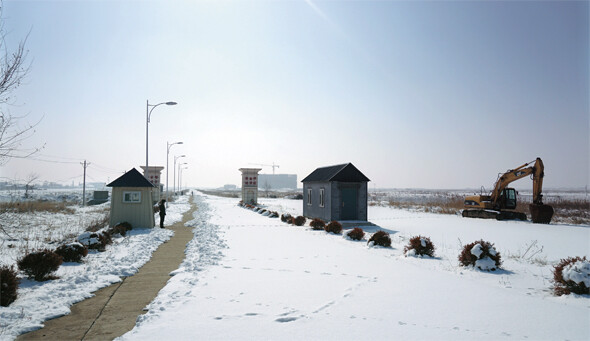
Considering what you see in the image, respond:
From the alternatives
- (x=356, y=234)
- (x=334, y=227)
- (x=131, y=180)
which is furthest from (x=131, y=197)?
(x=356, y=234)

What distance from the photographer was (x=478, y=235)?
55.9 ft

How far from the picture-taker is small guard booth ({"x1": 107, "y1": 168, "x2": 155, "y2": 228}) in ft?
60.1

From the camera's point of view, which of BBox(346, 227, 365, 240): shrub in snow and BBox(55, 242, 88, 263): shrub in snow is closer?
BBox(55, 242, 88, 263): shrub in snow

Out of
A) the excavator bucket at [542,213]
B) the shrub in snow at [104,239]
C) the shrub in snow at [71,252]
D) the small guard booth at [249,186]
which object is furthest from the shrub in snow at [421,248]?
the small guard booth at [249,186]

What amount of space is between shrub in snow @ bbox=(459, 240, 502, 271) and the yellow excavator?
670 inches

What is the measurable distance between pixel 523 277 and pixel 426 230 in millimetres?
10535

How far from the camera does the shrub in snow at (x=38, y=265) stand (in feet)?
26.9

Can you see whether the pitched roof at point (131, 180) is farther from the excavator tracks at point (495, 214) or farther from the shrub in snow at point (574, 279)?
the excavator tracks at point (495, 214)

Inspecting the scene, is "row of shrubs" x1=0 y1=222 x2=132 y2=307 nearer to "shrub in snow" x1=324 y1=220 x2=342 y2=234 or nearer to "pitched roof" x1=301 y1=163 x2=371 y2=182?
"shrub in snow" x1=324 y1=220 x2=342 y2=234

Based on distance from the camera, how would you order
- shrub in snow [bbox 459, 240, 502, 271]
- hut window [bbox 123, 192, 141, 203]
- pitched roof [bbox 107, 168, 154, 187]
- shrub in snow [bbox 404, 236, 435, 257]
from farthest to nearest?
1. hut window [bbox 123, 192, 141, 203]
2. pitched roof [bbox 107, 168, 154, 187]
3. shrub in snow [bbox 404, 236, 435, 257]
4. shrub in snow [bbox 459, 240, 502, 271]

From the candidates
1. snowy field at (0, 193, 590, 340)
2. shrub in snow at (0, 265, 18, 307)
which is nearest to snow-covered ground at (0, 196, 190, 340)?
snowy field at (0, 193, 590, 340)

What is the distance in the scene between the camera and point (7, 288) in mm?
6500

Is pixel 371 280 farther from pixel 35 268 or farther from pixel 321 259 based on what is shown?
pixel 35 268

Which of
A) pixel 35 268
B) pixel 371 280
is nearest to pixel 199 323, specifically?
pixel 371 280
